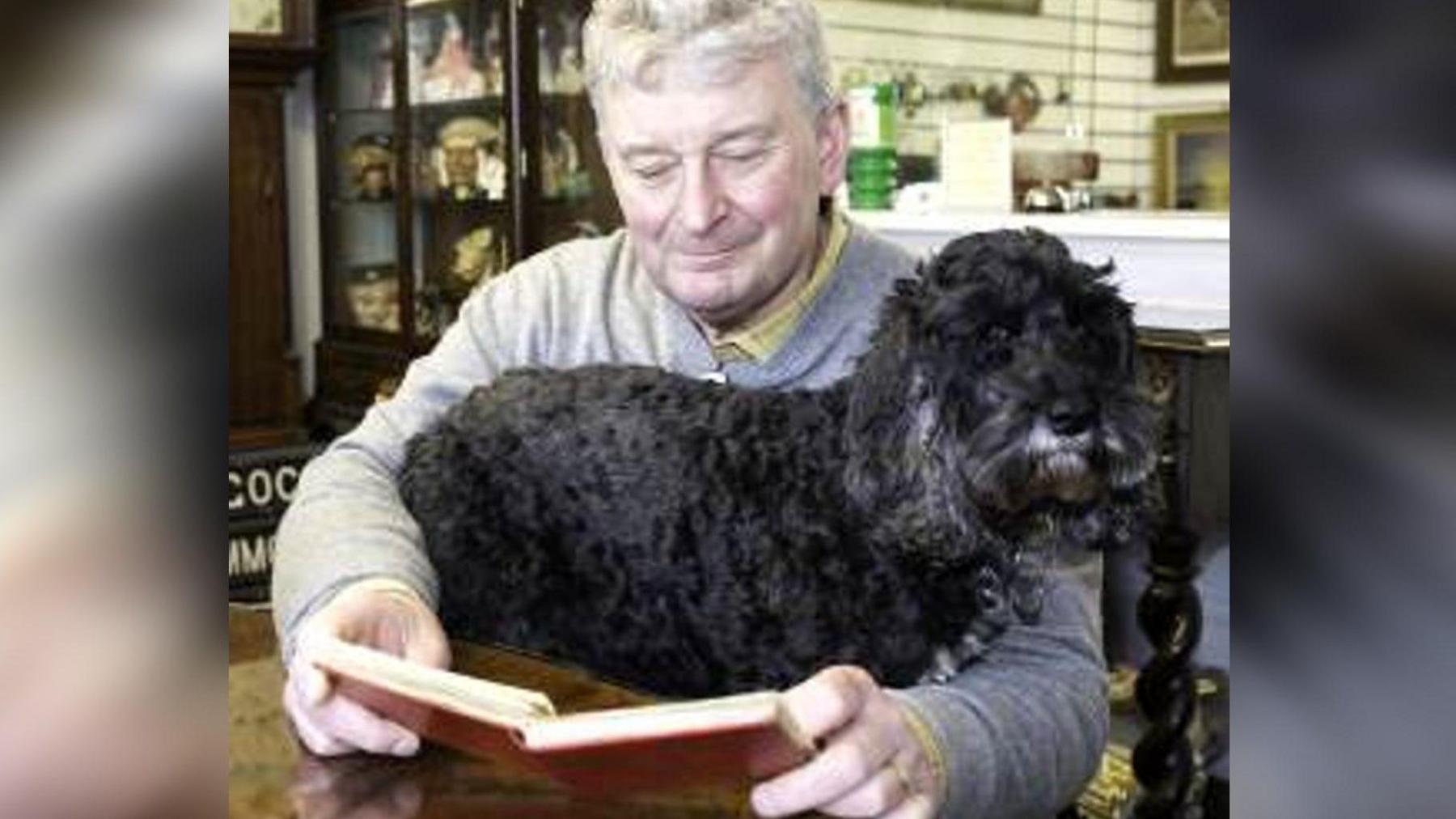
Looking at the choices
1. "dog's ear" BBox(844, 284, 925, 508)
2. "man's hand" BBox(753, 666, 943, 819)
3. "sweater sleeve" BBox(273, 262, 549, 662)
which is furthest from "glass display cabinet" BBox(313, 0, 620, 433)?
"man's hand" BBox(753, 666, 943, 819)

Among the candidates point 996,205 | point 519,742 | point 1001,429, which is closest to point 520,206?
point 996,205

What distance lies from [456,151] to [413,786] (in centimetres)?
412

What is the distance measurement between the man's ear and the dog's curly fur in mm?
263

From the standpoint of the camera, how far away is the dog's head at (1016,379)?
122 cm

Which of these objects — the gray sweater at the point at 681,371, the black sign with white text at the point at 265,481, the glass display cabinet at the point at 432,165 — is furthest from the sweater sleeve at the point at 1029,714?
the glass display cabinet at the point at 432,165

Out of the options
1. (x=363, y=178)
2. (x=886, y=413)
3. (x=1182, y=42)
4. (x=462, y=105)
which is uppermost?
(x=1182, y=42)

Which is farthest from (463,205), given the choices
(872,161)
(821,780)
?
(821,780)

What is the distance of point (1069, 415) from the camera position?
47.4 inches

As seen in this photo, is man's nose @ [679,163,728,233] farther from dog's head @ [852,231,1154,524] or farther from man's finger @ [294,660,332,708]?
man's finger @ [294,660,332,708]

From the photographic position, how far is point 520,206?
4.61 m

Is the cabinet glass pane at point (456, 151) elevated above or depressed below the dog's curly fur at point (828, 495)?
above

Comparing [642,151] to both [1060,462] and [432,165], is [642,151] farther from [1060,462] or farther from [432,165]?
[432,165]

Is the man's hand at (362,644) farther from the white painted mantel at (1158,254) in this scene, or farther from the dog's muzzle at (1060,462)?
the white painted mantel at (1158,254)

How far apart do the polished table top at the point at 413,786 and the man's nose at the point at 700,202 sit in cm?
45
